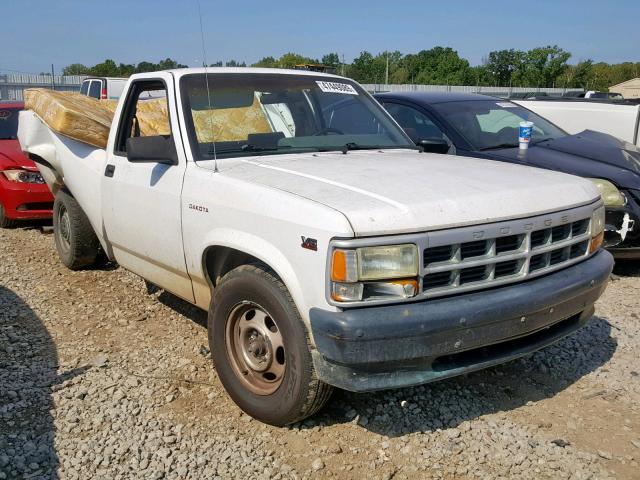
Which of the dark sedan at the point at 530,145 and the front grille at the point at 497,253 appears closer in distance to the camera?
→ the front grille at the point at 497,253

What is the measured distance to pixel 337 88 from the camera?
4586 mm

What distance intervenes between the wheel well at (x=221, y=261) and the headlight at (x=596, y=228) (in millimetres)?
1885

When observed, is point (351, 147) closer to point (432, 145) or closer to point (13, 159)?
point (432, 145)

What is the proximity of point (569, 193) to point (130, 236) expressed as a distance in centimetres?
278

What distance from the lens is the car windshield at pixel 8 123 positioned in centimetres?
883

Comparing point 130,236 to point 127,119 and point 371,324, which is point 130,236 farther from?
point 371,324

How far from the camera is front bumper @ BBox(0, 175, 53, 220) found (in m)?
7.59

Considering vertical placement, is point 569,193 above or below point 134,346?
above

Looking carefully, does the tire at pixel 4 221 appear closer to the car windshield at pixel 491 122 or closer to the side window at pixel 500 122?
the car windshield at pixel 491 122

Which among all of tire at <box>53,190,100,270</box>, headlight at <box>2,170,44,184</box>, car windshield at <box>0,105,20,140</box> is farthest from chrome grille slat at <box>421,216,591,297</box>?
car windshield at <box>0,105,20,140</box>

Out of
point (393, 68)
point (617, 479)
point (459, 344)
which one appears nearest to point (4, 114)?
point (459, 344)

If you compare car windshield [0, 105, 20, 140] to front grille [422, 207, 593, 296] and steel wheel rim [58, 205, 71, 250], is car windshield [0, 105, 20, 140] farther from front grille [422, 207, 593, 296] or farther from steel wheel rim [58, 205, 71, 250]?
front grille [422, 207, 593, 296]

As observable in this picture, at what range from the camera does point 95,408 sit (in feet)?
11.3

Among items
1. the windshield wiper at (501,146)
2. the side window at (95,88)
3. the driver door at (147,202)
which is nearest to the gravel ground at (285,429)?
the driver door at (147,202)
